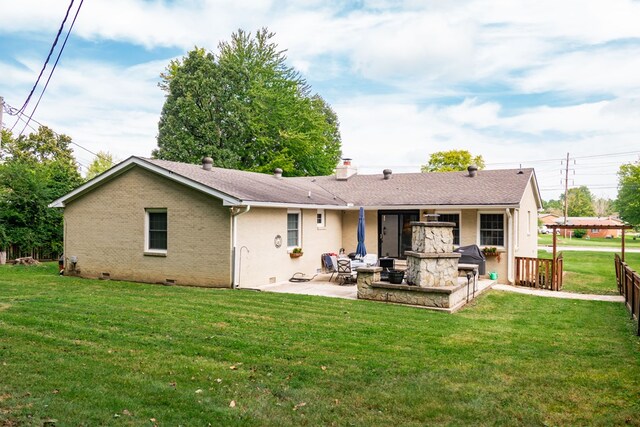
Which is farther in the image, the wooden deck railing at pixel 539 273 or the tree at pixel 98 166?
the tree at pixel 98 166

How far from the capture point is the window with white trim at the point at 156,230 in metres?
14.6

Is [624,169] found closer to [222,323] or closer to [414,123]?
[414,123]

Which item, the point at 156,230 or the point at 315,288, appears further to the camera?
the point at 156,230

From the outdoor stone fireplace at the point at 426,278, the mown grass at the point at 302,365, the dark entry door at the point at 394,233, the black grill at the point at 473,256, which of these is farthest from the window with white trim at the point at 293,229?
the black grill at the point at 473,256

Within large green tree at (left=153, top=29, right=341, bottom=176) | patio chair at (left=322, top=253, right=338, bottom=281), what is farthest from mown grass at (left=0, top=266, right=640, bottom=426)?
large green tree at (left=153, top=29, right=341, bottom=176)

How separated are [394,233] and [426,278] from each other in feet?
25.6

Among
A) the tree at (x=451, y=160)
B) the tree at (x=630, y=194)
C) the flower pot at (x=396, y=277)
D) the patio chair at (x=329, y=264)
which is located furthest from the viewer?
the tree at (x=451, y=160)

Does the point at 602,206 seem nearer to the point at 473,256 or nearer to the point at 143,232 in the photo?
the point at 473,256

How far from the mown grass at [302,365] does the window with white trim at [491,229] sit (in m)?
6.41

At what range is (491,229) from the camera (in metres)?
17.1

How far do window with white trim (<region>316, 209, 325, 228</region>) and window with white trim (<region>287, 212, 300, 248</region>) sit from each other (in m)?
1.53

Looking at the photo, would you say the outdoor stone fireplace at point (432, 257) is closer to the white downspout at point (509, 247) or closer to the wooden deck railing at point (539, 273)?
the wooden deck railing at point (539, 273)

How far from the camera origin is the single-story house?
13719 millimetres

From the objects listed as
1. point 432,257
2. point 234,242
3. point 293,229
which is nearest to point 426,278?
point 432,257
